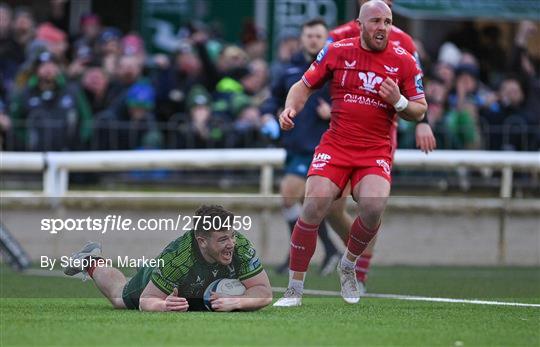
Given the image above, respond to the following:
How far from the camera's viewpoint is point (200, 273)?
34.3 ft

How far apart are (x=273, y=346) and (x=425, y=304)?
3502 mm

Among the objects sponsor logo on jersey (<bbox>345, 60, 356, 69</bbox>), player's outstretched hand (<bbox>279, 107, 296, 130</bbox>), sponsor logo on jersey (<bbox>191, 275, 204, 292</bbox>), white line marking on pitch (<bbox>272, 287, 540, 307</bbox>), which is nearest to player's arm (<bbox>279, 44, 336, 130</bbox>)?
player's outstretched hand (<bbox>279, 107, 296, 130</bbox>)

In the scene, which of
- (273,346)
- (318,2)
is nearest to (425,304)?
(273,346)

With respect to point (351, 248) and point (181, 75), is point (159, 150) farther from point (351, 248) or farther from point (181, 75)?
point (351, 248)

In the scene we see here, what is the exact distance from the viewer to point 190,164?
1836cm

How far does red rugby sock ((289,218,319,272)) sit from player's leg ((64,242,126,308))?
4.41ft

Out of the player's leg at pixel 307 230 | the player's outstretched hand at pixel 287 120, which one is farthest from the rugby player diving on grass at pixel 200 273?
the player's outstretched hand at pixel 287 120

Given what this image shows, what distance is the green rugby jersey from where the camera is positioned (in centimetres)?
1043

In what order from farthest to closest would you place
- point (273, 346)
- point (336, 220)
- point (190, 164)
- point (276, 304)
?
point (190, 164) < point (336, 220) < point (276, 304) < point (273, 346)

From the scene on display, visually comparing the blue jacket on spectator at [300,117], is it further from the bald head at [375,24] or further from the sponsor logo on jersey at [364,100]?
the bald head at [375,24]

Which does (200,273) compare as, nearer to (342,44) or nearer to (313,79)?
(313,79)

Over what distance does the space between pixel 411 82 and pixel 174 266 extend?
240 centimetres

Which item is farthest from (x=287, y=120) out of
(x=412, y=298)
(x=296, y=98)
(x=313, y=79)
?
(x=412, y=298)

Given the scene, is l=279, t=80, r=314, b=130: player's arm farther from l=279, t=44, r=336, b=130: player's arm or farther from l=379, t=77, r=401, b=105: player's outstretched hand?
l=379, t=77, r=401, b=105: player's outstretched hand
